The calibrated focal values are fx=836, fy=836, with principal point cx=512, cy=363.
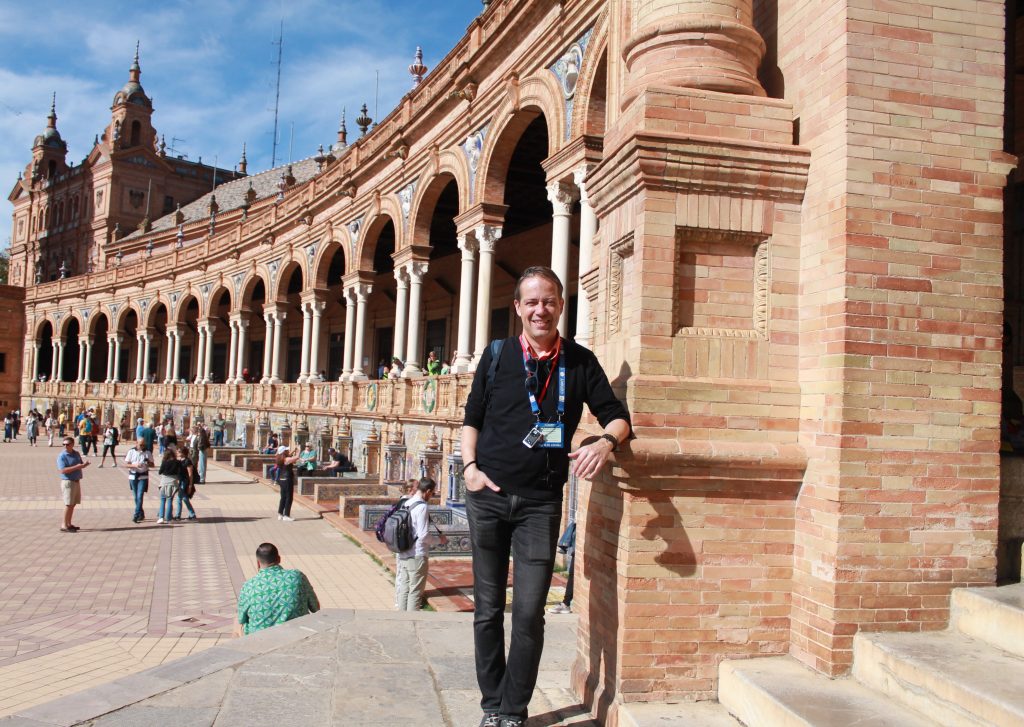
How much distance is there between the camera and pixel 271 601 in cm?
539

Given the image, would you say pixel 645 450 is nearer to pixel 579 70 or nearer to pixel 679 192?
pixel 679 192

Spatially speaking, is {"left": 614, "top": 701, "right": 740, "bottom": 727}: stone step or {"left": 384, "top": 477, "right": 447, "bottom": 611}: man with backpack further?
{"left": 384, "top": 477, "right": 447, "bottom": 611}: man with backpack

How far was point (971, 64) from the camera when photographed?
3.61m

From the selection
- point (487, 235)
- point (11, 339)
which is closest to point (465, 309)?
point (487, 235)

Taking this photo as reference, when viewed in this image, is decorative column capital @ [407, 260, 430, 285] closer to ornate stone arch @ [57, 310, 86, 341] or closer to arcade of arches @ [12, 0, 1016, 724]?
arcade of arches @ [12, 0, 1016, 724]

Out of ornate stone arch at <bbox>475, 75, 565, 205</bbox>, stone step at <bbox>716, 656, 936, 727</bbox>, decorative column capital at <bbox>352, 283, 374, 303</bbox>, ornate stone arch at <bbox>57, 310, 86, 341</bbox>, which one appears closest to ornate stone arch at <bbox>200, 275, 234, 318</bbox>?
decorative column capital at <bbox>352, 283, 374, 303</bbox>

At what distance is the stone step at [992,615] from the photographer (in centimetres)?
313

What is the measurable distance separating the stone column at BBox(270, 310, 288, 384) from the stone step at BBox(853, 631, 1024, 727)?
30110 millimetres

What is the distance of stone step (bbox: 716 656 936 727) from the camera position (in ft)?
9.42

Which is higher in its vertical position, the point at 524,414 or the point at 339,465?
the point at 524,414

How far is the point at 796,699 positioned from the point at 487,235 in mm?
14659

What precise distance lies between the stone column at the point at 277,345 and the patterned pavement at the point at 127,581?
13072 millimetres

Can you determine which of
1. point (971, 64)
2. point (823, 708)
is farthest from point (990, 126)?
point (823, 708)

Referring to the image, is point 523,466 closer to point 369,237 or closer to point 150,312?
point 369,237
